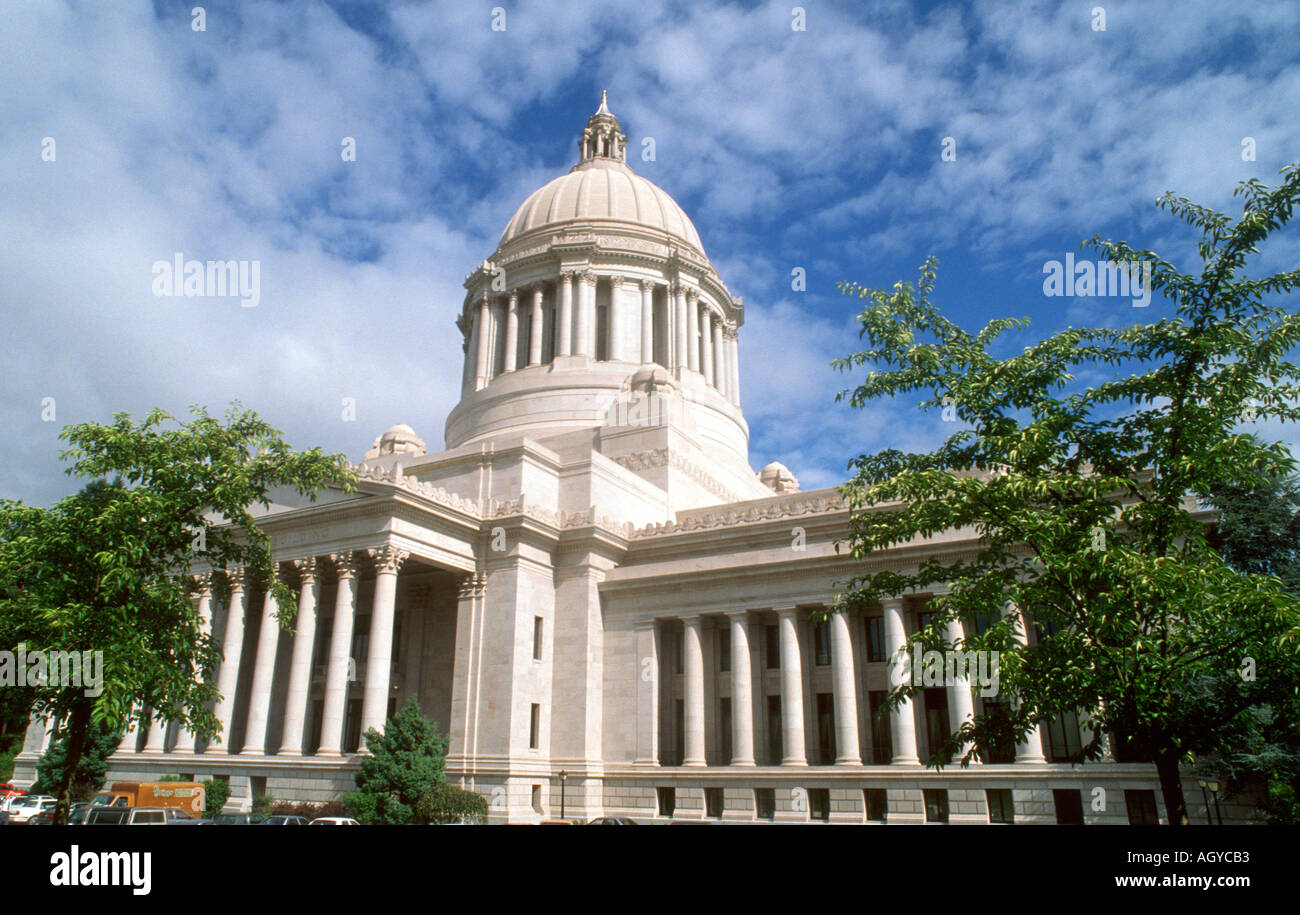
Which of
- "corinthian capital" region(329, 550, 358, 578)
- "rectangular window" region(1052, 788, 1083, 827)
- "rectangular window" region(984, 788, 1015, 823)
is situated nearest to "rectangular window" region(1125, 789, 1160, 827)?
"rectangular window" region(1052, 788, 1083, 827)

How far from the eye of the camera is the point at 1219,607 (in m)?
13.0

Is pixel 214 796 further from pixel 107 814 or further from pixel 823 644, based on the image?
pixel 823 644

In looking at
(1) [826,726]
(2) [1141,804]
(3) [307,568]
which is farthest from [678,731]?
(2) [1141,804]

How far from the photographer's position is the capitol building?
3522 cm

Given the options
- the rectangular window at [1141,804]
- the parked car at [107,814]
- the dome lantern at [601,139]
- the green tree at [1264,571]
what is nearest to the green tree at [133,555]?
the parked car at [107,814]

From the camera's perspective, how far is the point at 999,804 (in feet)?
107

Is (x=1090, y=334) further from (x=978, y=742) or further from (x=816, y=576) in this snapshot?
(x=816, y=576)

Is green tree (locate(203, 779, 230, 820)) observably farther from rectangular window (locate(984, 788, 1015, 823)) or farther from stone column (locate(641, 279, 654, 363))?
stone column (locate(641, 279, 654, 363))

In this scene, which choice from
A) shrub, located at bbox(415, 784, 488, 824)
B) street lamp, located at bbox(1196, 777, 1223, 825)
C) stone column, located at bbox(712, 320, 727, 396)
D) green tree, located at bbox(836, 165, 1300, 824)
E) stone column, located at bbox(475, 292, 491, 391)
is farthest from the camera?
stone column, located at bbox(712, 320, 727, 396)

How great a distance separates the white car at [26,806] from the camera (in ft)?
120

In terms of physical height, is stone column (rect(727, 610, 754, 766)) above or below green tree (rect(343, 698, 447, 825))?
above

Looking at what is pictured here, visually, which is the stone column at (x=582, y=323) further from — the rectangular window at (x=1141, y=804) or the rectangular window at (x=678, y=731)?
the rectangular window at (x=1141, y=804)
